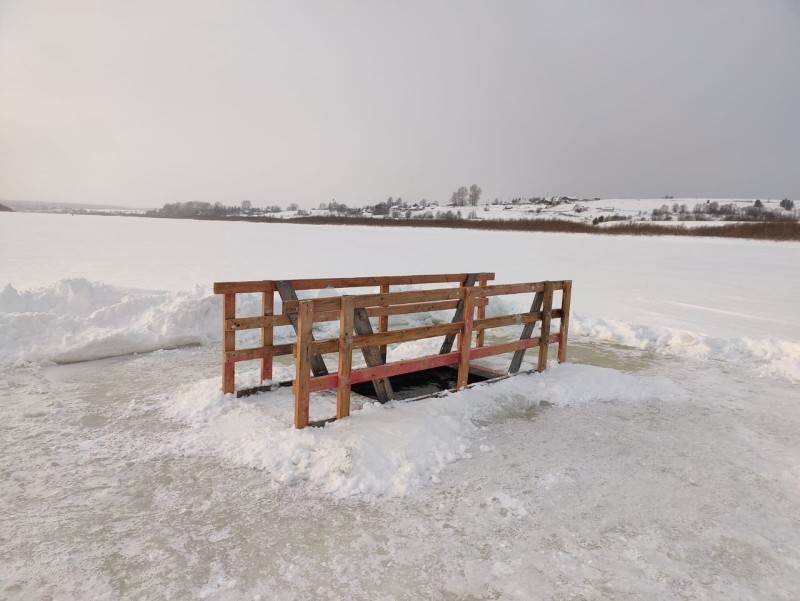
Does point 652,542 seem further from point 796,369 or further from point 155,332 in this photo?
point 155,332

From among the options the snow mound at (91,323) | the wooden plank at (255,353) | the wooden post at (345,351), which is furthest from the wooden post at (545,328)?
the snow mound at (91,323)

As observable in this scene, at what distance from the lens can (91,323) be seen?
289 inches

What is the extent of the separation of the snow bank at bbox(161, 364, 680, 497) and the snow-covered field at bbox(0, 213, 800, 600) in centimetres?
2

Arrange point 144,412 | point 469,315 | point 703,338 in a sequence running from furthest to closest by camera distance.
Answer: point 703,338
point 469,315
point 144,412

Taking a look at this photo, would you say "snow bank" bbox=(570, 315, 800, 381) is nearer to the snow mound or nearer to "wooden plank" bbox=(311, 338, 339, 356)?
"wooden plank" bbox=(311, 338, 339, 356)

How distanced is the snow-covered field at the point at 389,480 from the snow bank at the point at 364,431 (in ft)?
0.07

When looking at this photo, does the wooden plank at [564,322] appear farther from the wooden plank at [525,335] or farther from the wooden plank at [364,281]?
the wooden plank at [364,281]

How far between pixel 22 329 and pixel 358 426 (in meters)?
5.18

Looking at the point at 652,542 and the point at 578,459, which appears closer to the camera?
the point at 652,542

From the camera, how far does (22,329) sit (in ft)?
21.8

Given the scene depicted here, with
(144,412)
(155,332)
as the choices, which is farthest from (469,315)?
(155,332)

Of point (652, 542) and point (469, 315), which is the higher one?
point (469, 315)

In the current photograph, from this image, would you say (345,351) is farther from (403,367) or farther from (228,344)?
(228,344)

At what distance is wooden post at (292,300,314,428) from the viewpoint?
415cm
